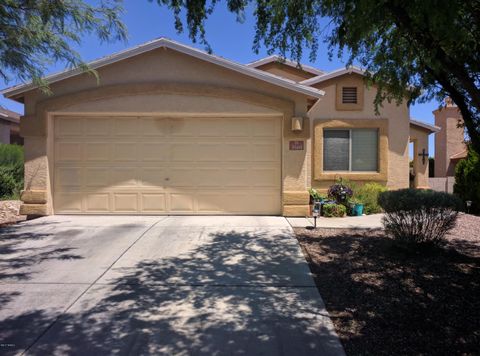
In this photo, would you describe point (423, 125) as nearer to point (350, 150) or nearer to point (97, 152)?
point (350, 150)

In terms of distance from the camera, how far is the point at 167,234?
27.4 feet

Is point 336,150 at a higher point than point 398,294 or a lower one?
higher

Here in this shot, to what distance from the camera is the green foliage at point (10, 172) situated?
16297mm

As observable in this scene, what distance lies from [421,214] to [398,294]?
5.68ft

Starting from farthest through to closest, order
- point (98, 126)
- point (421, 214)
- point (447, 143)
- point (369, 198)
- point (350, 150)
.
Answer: point (447, 143) < point (350, 150) < point (369, 198) < point (98, 126) < point (421, 214)

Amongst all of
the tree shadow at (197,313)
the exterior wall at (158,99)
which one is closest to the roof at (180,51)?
the exterior wall at (158,99)

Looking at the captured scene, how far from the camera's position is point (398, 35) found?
5648 millimetres

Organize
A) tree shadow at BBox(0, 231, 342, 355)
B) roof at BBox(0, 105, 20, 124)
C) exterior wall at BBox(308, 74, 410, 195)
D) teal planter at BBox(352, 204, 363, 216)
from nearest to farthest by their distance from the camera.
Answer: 1. tree shadow at BBox(0, 231, 342, 355)
2. teal planter at BBox(352, 204, 363, 216)
3. exterior wall at BBox(308, 74, 410, 195)
4. roof at BBox(0, 105, 20, 124)

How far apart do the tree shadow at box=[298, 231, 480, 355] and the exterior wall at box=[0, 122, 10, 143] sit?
60.3ft

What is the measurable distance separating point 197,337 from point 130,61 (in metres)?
8.23

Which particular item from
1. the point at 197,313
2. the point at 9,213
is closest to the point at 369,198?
the point at 197,313

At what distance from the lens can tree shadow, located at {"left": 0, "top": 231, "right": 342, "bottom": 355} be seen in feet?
12.9

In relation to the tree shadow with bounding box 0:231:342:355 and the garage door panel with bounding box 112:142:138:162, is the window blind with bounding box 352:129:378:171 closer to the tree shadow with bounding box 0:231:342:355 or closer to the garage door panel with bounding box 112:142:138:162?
the garage door panel with bounding box 112:142:138:162

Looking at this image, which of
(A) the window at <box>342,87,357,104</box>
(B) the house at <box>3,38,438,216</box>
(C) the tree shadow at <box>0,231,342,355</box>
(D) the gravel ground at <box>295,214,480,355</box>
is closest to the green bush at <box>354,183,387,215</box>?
(B) the house at <box>3,38,438,216</box>
